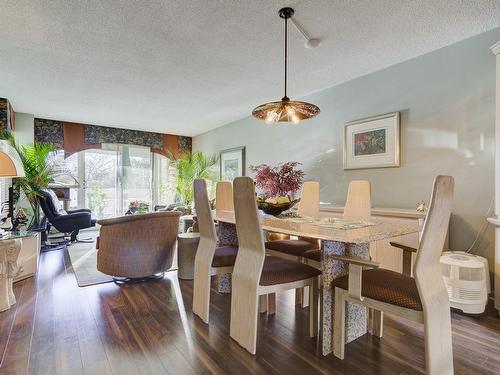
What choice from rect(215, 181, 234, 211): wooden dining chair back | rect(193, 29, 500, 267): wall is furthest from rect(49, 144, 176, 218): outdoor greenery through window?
rect(193, 29, 500, 267): wall

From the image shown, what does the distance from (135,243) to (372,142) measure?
2.96m

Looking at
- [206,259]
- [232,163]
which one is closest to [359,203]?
[206,259]

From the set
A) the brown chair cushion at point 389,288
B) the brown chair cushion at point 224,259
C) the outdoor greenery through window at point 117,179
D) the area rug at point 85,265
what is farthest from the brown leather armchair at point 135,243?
the outdoor greenery through window at point 117,179

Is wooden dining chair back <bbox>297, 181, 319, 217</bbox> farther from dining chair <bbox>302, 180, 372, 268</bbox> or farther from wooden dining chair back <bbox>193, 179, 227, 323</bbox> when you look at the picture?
wooden dining chair back <bbox>193, 179, 227, 323</bbox>

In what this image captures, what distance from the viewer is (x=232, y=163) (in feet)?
19.9

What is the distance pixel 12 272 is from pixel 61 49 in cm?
215

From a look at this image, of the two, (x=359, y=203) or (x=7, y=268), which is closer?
(x=7, y=268)

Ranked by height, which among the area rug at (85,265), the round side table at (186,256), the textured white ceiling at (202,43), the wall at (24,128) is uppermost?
the textured white ceiling at (202,43)

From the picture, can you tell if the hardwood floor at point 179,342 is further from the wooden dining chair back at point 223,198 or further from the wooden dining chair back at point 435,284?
the wooden dining chair back at point 223,198

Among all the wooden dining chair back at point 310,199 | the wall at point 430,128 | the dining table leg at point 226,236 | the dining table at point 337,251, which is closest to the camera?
the dining table at point 337,251

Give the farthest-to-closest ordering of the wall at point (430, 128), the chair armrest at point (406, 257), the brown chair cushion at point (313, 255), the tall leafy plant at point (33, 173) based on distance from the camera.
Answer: the tall leafy plant at point (33, 173) < the wall at point (430, 128) < the brown chair cushion at point (313, 255) < the chair armrest at point (406, 257)

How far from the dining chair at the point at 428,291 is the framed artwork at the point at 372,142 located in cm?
201

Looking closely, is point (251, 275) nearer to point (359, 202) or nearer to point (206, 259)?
point (206, 259)

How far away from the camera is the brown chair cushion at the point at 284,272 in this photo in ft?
5.76
